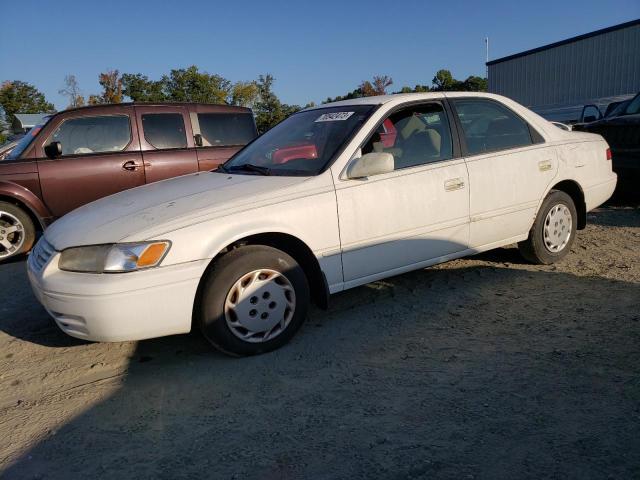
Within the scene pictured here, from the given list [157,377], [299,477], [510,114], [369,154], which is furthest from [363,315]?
[510,114]

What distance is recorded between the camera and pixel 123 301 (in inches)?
112

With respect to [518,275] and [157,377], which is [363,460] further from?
[518,275]

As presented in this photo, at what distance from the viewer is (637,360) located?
115 inches

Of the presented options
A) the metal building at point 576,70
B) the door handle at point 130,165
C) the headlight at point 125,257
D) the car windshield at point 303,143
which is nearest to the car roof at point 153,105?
the door handle at point 130,165

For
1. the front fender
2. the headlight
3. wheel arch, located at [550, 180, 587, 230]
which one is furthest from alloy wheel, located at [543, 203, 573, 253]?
the front fender

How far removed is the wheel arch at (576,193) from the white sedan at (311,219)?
2cm

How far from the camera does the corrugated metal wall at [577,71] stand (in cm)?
2305

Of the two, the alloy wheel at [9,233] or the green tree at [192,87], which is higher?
the green tree at [192,87]

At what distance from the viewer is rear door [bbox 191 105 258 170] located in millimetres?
6903

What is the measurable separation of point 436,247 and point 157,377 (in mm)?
2145

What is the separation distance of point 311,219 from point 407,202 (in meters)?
0.78

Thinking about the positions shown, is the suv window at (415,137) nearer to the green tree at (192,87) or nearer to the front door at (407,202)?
the front door at (407,202)

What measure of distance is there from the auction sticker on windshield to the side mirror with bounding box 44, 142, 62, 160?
3452mm

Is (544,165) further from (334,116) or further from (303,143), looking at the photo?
(303,143)
